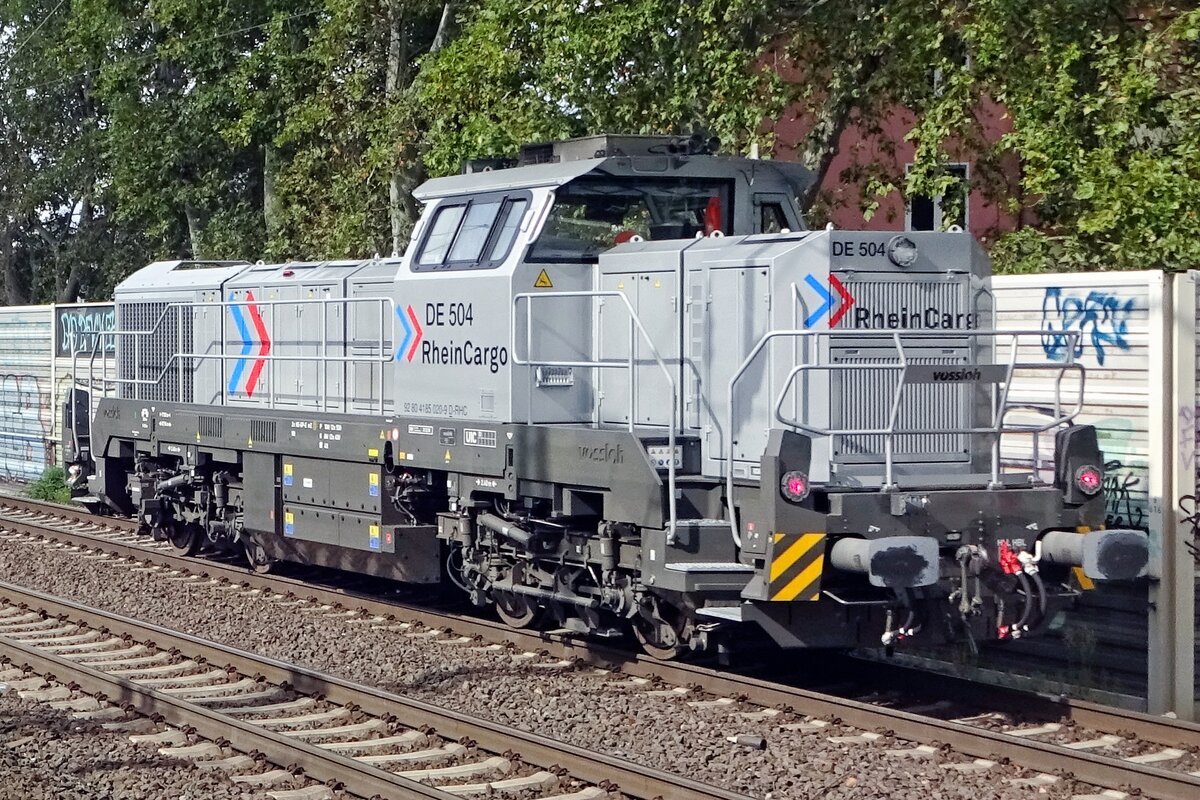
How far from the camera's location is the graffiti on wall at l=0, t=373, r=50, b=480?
2227 centimetres

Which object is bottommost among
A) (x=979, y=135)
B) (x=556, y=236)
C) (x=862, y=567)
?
(x=862, y=567)

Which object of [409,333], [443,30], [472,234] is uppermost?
[443,30]

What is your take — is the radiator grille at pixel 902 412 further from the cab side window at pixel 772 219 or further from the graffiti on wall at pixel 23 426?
the graffiti on wall at pixel 23 426

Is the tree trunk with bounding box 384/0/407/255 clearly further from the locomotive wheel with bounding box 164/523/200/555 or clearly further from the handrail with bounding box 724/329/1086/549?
the handrail with bounding box 724/329/1086/549

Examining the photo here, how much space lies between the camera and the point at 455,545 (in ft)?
35.6

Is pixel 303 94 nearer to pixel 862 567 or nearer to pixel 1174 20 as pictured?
pixel 1174 20

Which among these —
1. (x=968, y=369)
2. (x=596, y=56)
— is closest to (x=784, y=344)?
(x=968, y=369)

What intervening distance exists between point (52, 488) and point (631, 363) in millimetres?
14498

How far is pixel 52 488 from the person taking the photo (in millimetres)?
20688

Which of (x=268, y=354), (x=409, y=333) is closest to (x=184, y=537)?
(x=268, y=354)

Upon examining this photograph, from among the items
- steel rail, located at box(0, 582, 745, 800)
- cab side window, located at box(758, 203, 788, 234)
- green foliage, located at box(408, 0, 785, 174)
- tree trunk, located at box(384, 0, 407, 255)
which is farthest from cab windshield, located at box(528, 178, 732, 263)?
tree trunk, located at box(384, 0, 407, 255)

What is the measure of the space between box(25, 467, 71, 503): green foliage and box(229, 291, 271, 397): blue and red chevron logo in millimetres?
7772

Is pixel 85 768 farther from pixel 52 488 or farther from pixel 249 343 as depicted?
pixel 52 488

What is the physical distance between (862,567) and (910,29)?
8919mm
